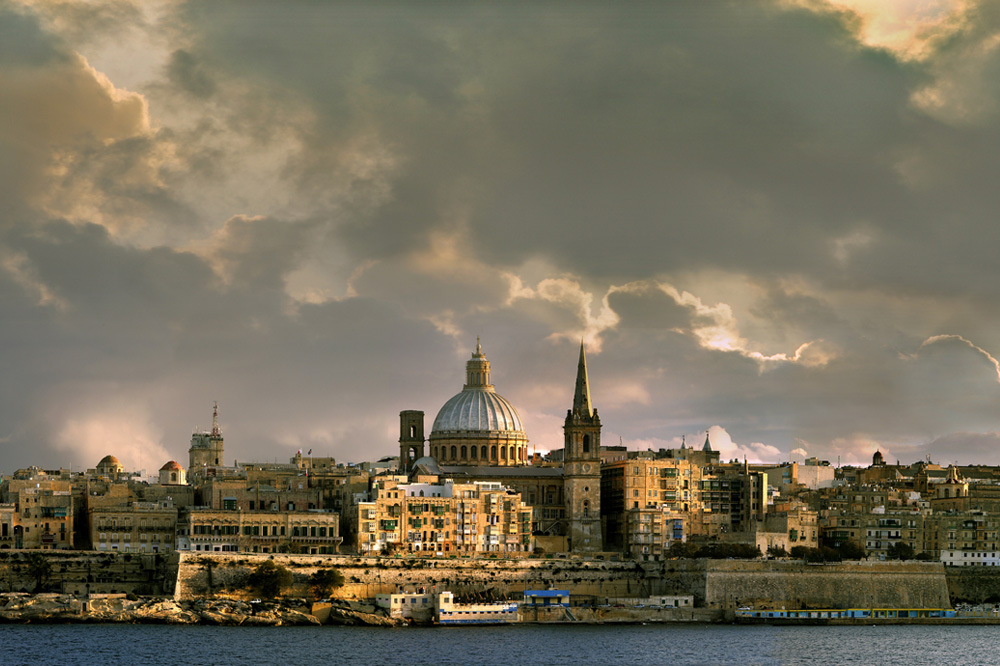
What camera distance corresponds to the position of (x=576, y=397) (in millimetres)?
112562

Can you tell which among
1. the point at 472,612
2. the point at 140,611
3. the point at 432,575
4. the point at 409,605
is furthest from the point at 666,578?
the point at 140,611

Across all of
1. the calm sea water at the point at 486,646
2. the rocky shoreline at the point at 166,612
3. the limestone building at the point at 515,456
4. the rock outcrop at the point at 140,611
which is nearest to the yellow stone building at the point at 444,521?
the limestone building at the point at 515,456

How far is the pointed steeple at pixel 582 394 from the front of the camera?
112 meters

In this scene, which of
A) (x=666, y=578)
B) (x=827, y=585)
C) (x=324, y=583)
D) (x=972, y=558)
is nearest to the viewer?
(x=324, y=583)

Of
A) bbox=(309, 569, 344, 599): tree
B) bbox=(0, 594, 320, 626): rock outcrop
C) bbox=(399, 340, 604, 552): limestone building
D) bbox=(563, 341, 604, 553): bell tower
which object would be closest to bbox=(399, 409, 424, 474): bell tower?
bbox=(399, 340, 604, 552): limestone building

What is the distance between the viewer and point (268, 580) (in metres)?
91.1

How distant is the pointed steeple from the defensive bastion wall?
13.1 m

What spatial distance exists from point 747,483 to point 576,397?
1150cm

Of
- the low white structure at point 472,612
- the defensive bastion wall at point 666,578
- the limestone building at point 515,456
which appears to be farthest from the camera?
the limestone building at point 515,456

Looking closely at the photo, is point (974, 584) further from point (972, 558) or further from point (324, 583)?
point (324, 583)

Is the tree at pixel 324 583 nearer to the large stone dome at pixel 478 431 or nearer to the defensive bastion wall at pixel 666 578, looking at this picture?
the defensive bastion wall at pixel 666 578

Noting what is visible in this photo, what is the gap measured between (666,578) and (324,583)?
19425mm

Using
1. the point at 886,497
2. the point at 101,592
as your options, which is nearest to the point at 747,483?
the point at 886,497

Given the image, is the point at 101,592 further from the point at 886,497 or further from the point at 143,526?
the point at 886,497
